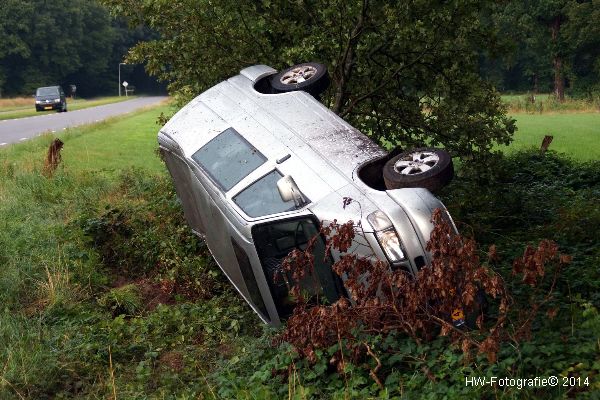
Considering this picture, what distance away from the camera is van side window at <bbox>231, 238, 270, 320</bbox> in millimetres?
7686

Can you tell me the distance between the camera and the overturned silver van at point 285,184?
6.85 metres

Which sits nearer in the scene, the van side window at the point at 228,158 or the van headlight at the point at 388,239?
the van headlight at the point at 388,239

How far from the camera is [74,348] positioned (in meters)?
7.54

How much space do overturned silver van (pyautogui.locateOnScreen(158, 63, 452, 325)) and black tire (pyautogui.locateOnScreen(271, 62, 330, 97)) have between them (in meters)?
0.03

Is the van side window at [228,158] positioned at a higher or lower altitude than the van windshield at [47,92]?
higher

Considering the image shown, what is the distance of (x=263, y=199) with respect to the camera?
24.9ft

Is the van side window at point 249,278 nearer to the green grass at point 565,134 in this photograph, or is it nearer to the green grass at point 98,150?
the green grass at point 98,150

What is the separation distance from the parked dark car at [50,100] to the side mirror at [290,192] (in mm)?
44403

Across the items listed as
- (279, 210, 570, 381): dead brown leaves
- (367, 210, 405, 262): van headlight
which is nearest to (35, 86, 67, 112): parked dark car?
(367, 210, 405, 262): van headlight

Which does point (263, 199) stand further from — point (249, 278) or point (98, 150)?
point (98, 150)

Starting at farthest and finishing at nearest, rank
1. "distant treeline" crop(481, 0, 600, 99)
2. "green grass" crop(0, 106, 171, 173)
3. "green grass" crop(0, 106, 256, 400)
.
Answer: "distant treeline" crop(481, 0, 600, 99), "green grass" crop(0, 106, 171, 173), "green grass" crop(0, 106, 256, 400)

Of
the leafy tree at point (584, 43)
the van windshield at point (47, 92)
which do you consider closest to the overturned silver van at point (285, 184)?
the leafy tree at point (584, 43)

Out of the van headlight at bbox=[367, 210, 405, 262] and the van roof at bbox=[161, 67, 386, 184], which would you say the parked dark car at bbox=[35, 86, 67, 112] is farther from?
the van headlight at bbox=[367, 210, 405, 262]

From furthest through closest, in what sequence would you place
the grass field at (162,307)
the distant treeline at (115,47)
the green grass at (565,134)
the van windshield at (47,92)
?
the distant treeline at (115,47) < the van windshield at (47,92) < the green grass at (565,134) < the grass field at (162,307)
